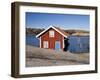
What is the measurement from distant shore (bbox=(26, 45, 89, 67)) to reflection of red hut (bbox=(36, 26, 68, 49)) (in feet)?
0.15

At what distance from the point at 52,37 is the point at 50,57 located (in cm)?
17

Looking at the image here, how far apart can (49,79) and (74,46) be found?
1.17 feet

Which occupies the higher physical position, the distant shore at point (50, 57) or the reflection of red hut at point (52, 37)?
the reflection of red hut at point (52, 37)

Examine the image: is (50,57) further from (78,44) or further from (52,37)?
(78,44)

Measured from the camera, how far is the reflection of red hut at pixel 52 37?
197cm

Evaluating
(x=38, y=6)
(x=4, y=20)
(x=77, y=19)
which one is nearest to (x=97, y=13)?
(x=77, y=19)

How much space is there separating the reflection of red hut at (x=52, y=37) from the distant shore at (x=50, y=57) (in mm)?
45

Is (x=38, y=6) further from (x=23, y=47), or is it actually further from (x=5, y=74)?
(x=5, y=74)

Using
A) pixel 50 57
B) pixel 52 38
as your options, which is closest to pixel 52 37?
pixel 52 38

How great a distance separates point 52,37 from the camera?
2.00 m

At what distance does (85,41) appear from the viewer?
2133 millimetres

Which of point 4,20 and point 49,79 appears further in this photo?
point 49,79

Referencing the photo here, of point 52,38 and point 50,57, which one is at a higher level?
point 52,38

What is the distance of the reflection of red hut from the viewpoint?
1.97m
